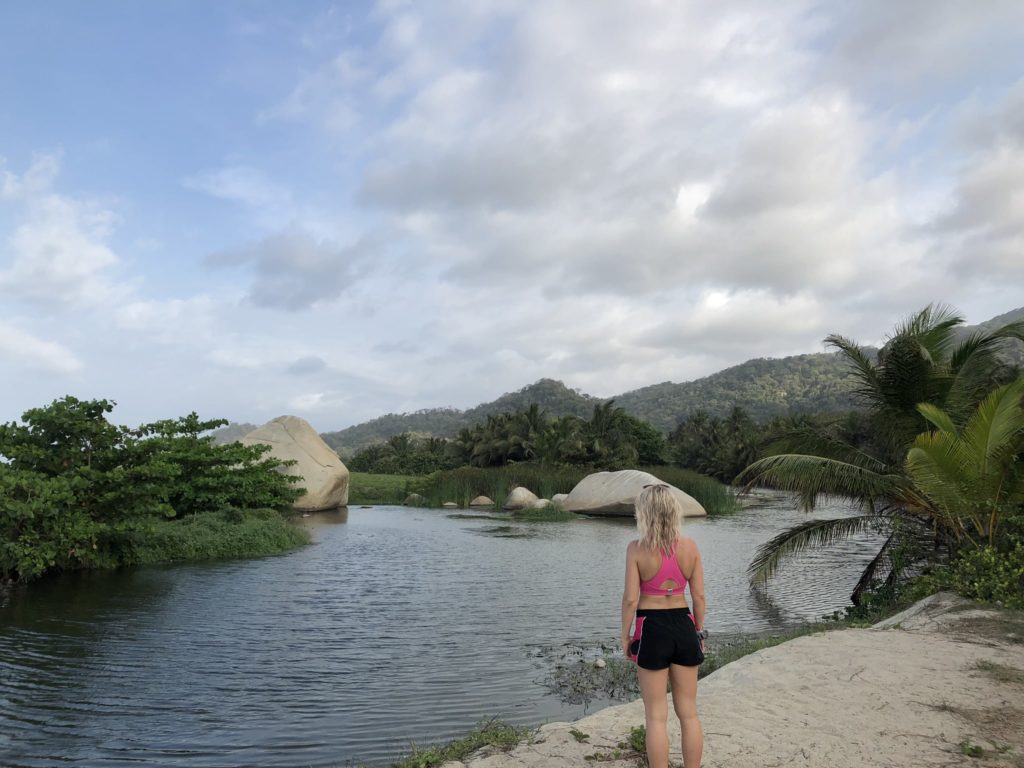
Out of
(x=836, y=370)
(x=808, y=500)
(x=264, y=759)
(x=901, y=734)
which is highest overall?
(x=836, y=370)

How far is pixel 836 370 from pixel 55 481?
148 metres

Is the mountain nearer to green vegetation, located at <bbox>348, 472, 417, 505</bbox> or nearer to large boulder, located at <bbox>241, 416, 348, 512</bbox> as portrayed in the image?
green vegetation, located at <bbox>348, 472, 417, 505</bbox>

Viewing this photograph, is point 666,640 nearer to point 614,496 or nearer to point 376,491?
point 614,496

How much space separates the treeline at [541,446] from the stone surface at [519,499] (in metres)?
10.2

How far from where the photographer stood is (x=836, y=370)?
142250 millimetres

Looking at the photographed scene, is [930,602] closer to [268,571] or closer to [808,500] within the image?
[808,500]

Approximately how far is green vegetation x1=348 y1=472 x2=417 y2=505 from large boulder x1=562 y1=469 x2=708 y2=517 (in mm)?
13069

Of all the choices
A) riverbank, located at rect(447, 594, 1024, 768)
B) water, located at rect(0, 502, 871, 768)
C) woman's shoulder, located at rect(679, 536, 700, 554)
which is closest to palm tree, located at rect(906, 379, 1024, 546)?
riverbank, located at rect(447, 594, 1024, 768)

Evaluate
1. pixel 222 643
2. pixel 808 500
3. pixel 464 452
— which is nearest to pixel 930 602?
pixel 808 500

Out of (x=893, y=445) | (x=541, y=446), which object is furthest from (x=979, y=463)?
(x=541, y=446)

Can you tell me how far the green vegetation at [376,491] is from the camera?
142 ft

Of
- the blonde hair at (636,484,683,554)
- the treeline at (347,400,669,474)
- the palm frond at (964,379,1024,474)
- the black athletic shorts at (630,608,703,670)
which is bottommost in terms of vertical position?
the black athletic shorts at (630,608,703,670)

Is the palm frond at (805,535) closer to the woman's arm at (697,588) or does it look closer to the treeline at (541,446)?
the woman's arm at (697,588)

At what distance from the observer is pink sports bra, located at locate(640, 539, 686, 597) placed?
439cm
